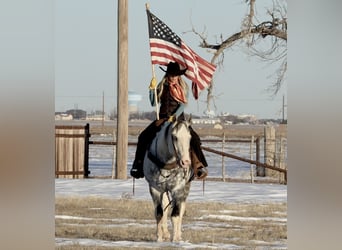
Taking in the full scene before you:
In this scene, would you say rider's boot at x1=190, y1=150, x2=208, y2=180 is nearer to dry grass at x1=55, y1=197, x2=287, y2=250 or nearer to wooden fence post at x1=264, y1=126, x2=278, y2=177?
dry grass at x1=55, y1=197, x2=287, y2=250

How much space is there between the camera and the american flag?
171 inches

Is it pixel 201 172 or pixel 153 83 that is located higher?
pixel 153 83

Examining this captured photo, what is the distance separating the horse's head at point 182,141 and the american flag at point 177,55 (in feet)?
0.92

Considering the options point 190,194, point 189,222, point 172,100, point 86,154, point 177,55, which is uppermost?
point 177,55

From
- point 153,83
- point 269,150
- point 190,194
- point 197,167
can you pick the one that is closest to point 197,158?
point 197,167

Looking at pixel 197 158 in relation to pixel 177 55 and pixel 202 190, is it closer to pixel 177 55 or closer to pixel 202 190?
pixel 177 55

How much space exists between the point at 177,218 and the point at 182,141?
1.60 ft

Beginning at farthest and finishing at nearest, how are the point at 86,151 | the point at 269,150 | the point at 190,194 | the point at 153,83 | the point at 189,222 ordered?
the point at 86,151, the point at 269,150, the point at 190,194, the point at 189,222, the point at 153,83

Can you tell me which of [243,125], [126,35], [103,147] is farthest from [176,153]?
[103,147]

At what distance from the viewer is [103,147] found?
6457 millimetres

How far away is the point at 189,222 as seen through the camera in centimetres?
479

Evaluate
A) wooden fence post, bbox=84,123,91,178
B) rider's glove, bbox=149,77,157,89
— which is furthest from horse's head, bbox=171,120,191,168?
wooden fence post, bbox=84,123,91,178

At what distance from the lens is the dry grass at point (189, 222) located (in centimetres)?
455
